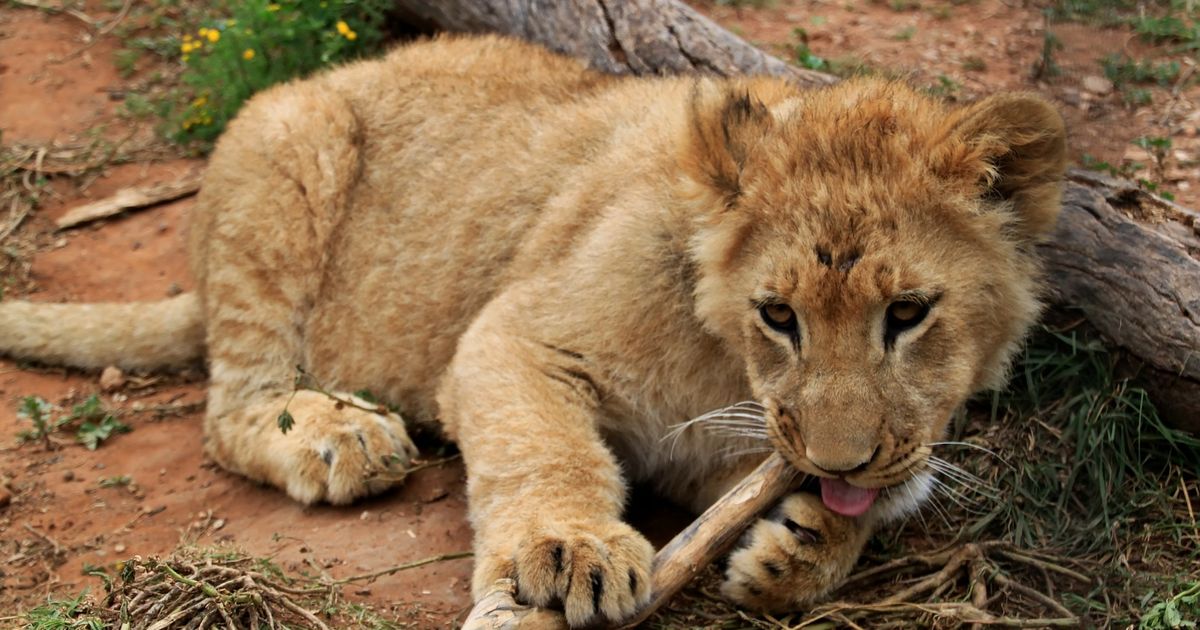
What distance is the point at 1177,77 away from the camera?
6.68 metres

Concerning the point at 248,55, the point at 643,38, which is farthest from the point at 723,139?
the point at 248,55

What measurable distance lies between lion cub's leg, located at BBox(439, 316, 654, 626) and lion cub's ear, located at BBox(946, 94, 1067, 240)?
5.08 feet

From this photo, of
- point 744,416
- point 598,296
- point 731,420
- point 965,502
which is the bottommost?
point 965,502

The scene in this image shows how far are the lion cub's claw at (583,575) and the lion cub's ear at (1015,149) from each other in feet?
5.13

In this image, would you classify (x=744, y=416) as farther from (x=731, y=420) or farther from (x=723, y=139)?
(x=723, y=139)

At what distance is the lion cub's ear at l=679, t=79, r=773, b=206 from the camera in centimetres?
393

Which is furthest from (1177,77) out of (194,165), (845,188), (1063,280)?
(194,165)

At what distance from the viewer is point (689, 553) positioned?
3.84 metres

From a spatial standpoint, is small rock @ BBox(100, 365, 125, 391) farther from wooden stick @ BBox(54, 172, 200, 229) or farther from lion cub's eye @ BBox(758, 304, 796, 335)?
lion cub's eye @ BBox(758, 304, 796, 335)

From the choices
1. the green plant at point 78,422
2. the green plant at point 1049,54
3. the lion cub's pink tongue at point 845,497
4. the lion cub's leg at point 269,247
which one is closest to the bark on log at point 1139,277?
the green plant at point 1049,54

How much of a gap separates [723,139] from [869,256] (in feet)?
2.25

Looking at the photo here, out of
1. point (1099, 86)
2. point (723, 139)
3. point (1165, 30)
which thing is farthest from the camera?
point (1165, 30)

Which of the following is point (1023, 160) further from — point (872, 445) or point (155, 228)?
point (155, 228)

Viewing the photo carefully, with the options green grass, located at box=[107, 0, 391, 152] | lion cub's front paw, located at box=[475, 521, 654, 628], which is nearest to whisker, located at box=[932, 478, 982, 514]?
lion cub's front paw, located at box=[475, 521, 654, 628]
